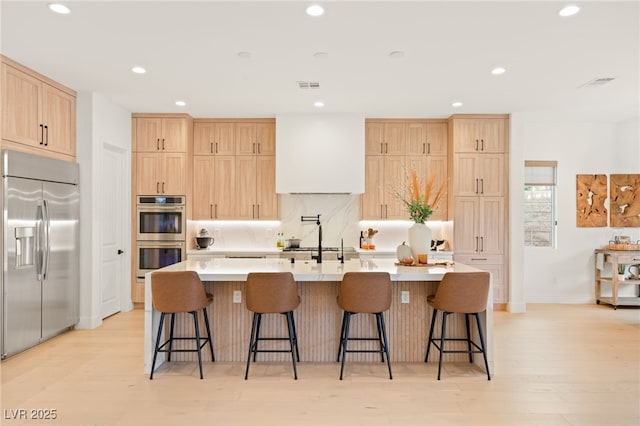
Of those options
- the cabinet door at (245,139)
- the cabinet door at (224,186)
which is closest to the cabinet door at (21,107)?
the cabinet door at (224,186)

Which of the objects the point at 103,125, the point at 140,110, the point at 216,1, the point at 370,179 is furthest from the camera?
the point at 370,179

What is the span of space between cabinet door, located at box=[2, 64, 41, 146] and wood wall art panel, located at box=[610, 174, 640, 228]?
7.91m

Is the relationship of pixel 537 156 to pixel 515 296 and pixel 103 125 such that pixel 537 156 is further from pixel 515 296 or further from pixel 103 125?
pixel 103 125

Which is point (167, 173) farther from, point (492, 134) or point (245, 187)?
point (492, 134)

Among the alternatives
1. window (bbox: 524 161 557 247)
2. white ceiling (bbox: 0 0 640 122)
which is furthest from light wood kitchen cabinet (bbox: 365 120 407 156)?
window (bbox: 524 161 557 247)

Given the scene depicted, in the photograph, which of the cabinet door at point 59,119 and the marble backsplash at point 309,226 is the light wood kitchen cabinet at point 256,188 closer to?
the marble backsplash at point 309,226

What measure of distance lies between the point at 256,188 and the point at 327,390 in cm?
374

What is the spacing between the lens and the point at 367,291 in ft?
11.0

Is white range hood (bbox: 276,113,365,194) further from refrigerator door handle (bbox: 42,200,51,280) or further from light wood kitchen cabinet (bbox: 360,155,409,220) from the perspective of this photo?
refrigerator door handle (bbox: 42,200,51,280)

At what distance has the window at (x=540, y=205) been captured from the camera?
6699mm

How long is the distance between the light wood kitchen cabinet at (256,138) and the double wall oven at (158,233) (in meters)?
1.21

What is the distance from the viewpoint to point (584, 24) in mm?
3236

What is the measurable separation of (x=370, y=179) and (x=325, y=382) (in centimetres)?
357

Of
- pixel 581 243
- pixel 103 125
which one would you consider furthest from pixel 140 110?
pixel 581 243
